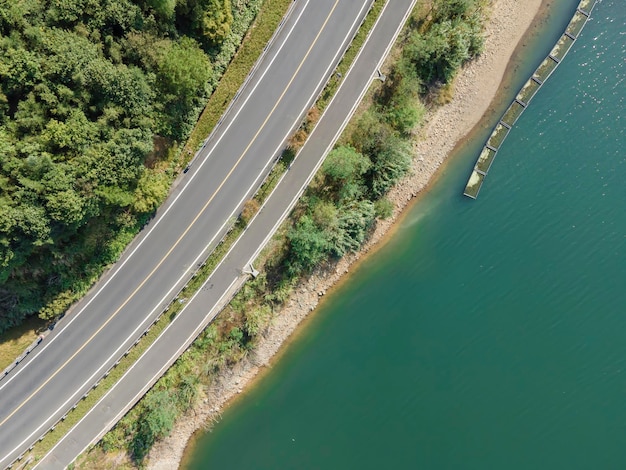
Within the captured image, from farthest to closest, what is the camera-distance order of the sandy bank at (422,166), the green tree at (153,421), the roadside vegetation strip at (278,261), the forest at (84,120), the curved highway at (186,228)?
the sandy bank at (422,166) → the roadside vegetation strip at (278,261) → the curved highway at (186,228) → the green tree at (153,421) → the forest at (84,120)

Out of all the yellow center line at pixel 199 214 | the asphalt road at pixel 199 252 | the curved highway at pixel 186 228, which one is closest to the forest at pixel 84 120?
the curved highway at pixel 186 228

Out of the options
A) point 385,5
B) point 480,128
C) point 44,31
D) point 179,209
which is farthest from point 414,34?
point 44,31

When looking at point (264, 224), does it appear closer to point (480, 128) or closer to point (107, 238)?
point (107, 238)

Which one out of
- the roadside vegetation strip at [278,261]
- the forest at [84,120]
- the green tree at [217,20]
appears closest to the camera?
the forest at [84,120]

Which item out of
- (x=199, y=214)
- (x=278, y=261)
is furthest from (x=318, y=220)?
(x=199, y=214)

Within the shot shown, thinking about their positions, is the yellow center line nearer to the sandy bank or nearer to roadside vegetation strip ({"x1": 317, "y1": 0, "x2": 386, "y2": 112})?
roadside vegetation strip ({"x1": 317, "y1": 0, "x2": 386, "y2": 112})

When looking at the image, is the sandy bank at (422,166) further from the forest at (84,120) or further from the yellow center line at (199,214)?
the forest at (84,120)
